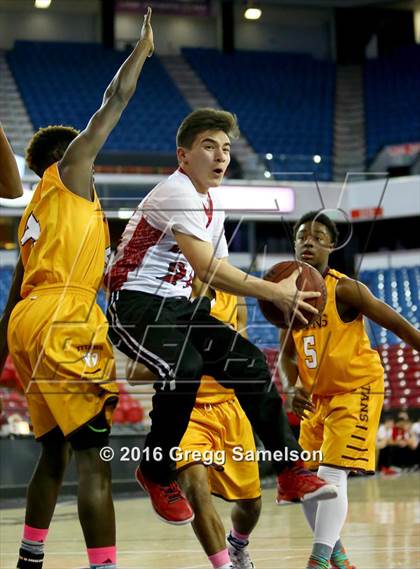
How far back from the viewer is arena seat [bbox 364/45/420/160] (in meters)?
25.1

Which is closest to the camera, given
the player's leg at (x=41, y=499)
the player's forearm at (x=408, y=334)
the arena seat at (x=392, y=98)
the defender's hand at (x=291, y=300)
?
the defender's hand at (x=291, y=300)

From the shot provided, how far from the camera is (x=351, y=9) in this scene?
2877 centimetres

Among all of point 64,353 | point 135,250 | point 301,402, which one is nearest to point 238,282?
point 135,250

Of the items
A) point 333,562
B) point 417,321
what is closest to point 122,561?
point 333,562

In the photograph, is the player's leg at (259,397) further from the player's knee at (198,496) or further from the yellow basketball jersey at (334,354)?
the yellow basketball jersey at (334,354)

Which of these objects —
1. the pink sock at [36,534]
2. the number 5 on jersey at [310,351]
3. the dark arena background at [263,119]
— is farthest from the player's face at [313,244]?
the dark arena background at [263,119]

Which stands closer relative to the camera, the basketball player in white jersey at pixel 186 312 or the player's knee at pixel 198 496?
the basketball player in white jersey at pixel 186 312

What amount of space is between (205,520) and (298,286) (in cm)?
124

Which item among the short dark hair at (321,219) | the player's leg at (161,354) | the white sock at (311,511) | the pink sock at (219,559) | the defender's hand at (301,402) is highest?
the short dark hair at (321,219)

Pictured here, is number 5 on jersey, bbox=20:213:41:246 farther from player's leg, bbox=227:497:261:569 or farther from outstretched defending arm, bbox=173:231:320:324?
player's leg, bbox=227:497:261:569

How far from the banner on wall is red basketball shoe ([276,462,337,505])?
2492 centimetres

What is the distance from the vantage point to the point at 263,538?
782 cm

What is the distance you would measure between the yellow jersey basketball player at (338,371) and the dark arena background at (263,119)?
22.2 feet

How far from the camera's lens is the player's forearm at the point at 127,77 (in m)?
4.41
